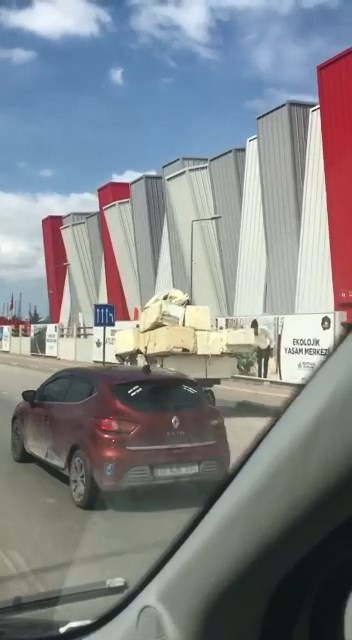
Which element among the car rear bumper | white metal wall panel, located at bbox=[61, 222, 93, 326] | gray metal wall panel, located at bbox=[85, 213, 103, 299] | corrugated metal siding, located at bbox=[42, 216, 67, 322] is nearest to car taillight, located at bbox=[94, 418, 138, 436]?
the car rear bumper

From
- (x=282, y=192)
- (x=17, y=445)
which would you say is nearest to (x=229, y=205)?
(x=282, y=192)

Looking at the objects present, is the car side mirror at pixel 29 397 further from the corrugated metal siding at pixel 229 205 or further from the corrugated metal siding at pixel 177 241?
the corrugated metal siding at pixel 177 241

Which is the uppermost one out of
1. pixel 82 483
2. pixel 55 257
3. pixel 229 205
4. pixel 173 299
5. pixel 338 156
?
pixel 55 257

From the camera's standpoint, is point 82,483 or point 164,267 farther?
point 164,267

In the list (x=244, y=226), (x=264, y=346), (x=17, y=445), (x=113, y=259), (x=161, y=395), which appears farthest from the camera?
(x=113, y=259)

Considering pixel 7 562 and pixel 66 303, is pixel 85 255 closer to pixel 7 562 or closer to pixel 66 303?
pixel 66 303

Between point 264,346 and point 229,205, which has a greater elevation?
point 229,205

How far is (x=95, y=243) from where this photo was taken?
61812mm

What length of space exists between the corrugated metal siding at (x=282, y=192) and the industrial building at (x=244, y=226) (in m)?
0.05

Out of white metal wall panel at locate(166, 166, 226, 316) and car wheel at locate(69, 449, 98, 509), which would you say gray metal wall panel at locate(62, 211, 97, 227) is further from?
car wheel at locate(69, 449, 98, 509)

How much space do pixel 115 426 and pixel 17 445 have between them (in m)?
2.25

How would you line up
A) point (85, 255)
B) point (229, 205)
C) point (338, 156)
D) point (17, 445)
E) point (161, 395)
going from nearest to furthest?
point (161, 395)
point (17, 445)
point (338, 156)
point (229, 205)
point (85, 255)

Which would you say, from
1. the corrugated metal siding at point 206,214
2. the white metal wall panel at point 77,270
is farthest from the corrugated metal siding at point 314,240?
the white metal wall panel at point 77,270

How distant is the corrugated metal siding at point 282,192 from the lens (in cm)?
3522
